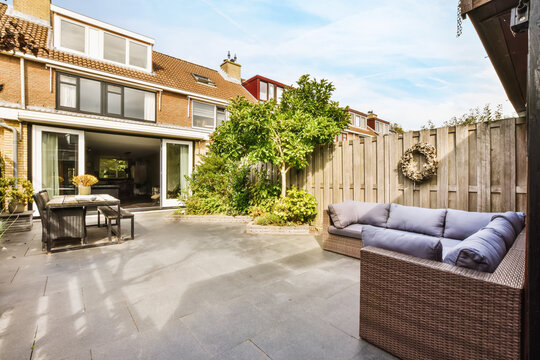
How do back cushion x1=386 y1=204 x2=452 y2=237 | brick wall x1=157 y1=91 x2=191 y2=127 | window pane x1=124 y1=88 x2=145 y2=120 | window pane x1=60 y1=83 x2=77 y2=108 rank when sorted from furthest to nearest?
brick wall x1=157 y1=91 x2=191 y2=127
window pane x1=124 y1=88 x2=145 y2=120
window pane x1=60 y1=83 x2=77 y2=108
back cushion x1=386 y1=204 x2=452 y2=237

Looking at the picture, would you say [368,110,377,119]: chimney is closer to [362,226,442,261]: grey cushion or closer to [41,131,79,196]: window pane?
[41,131,79,196]: window pane

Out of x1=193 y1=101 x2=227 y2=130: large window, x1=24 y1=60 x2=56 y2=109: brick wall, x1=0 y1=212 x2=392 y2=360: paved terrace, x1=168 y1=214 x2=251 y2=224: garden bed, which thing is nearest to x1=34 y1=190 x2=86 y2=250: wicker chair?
x1=0 y1=212 x2=392 y2=360: paved terrace

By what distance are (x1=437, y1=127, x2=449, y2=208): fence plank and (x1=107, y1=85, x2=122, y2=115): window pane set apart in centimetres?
963

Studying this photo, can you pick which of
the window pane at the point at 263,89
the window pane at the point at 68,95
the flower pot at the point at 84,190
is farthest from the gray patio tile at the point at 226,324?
the window pane at the point at 263,89

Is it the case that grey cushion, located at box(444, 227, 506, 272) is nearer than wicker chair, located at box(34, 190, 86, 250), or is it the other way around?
grey cushion, located at box(444, 227, 506, 272)

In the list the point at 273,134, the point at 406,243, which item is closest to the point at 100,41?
the point at 273,134

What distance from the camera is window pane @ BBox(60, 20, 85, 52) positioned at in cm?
841

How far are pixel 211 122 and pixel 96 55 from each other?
4.72 meters

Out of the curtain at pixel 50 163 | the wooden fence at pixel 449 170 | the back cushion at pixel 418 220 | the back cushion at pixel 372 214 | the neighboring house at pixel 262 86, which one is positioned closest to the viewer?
the wooden fence at pixel 449 170

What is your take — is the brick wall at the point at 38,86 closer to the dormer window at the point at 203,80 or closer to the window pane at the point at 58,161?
the window pane at the point at 58,161

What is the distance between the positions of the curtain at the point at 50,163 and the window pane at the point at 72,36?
11.6ft

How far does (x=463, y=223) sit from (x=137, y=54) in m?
11.7

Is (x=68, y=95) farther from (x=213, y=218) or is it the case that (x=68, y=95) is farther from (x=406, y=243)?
(x=406, y=243)

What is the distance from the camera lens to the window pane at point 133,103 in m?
8.96
